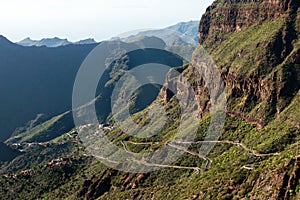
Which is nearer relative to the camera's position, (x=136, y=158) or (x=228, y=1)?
(x=136, y=158)

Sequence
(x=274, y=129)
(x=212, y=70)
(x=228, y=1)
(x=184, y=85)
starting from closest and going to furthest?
(x=274, y=129) → (x=212, y=70) → (x=184, y=85) → (x=228, y=1)

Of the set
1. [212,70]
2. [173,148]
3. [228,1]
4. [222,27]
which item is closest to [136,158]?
[173,148]

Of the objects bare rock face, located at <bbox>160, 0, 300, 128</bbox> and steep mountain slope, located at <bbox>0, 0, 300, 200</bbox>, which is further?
bare rock face, located at <bbox>160, 0, 300, 128</bbox>

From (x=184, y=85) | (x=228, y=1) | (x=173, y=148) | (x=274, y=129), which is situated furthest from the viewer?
(x=228, y=1)

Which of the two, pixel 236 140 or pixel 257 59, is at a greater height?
pixel 257 59

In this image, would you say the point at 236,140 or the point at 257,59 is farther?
the point at 257,59

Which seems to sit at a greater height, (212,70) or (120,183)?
(212,70)

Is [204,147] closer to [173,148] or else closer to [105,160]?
[173,148]

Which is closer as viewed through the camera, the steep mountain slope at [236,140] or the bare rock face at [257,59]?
the steep mountain slope at [236,140]
